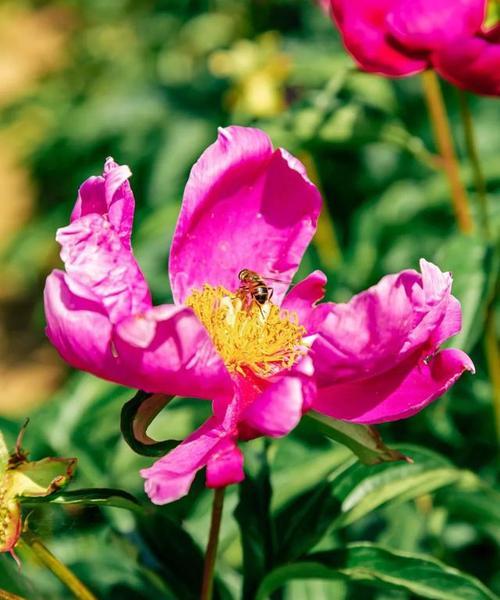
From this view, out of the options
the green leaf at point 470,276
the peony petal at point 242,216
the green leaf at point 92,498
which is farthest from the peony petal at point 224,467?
the green leaf at point 470,276

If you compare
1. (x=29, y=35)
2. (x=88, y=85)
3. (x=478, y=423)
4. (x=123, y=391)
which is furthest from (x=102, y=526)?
(x=29, y=35)

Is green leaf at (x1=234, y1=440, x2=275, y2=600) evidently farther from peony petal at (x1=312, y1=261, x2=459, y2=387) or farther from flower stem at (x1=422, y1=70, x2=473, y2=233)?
flower stem at (x1=422, y1=70, x2=473, y2=233)

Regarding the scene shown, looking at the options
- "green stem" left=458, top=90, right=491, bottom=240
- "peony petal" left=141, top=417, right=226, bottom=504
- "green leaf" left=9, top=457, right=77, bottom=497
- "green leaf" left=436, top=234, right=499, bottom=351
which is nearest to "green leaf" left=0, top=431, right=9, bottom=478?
"green leaf" left=9, top=457, right=77, bottom=497

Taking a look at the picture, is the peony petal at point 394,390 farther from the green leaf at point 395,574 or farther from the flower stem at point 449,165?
the flower stem at point 449,165

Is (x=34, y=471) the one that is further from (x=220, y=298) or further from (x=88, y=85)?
(x=88, y=85)

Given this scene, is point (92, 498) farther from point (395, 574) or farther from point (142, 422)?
point (395, 574)

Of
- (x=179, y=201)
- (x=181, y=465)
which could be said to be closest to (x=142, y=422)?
(x=181, y=465)
